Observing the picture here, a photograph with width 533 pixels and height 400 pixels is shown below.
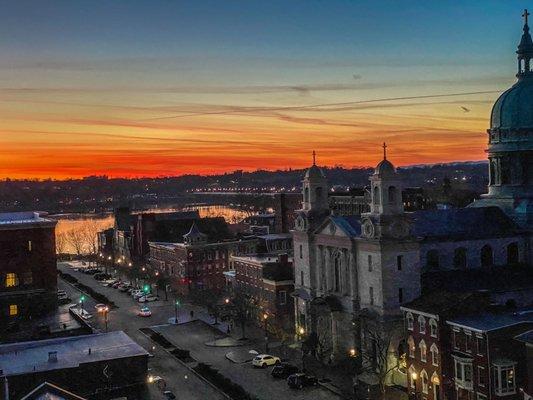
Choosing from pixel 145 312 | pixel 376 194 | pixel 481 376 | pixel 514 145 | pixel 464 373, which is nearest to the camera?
pixel 481 376

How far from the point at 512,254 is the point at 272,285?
2415 centimetres

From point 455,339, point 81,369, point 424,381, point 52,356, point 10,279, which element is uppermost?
point 10,279

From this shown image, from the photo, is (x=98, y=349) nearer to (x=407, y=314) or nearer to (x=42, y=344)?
(x=42, y=344)

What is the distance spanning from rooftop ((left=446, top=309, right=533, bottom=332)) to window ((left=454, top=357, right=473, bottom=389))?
2.24 meters

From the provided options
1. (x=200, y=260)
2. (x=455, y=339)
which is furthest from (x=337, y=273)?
(x=200, y=260)

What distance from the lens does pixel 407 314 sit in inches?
1971

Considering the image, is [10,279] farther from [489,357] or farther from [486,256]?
[486,256]

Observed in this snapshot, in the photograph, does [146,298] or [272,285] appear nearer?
[272,285]

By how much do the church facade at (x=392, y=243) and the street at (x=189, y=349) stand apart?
5.88 metres

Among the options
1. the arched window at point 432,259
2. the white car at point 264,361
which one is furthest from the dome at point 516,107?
the white car at point 264,361

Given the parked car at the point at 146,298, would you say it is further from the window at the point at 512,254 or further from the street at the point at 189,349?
the window at the point at 512,254

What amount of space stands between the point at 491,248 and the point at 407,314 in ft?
57.2

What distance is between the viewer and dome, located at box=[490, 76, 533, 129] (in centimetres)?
6769

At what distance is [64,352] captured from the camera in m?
43.0
